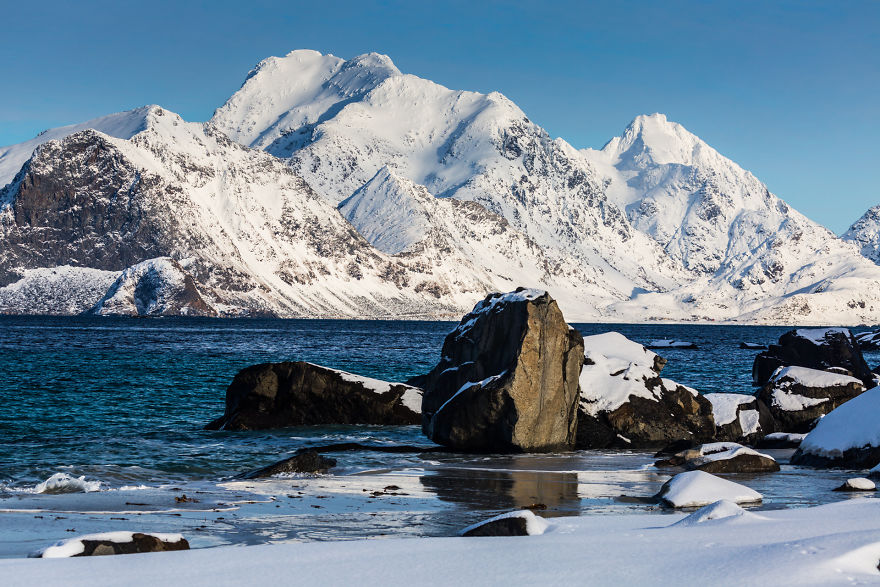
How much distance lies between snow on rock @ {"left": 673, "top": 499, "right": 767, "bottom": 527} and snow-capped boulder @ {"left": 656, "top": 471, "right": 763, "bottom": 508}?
335cm

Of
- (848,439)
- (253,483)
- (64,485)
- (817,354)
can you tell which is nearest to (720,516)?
(253,483)

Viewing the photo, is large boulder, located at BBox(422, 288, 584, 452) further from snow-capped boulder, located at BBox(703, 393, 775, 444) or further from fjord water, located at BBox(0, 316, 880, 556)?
snow-capped boulder, located at BBox(703, 393, 775, 444)

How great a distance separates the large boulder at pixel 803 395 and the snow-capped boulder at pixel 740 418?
2.44 ft

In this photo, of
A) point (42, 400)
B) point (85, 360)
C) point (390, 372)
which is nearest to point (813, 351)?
point (390, 372)

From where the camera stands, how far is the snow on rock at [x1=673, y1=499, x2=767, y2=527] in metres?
12.7

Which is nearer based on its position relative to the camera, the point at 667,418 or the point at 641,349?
the point at 667,418

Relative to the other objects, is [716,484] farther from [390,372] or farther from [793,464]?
[390,372]

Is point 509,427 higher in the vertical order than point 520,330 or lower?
lower

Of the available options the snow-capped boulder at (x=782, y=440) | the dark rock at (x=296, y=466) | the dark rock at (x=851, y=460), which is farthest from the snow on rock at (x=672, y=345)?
the dark rock at (x=296, y=466)

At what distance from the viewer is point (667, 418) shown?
31.1 meters

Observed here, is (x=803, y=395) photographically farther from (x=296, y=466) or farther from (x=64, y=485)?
(x=64, y=485)

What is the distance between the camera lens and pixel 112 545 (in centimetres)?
1131

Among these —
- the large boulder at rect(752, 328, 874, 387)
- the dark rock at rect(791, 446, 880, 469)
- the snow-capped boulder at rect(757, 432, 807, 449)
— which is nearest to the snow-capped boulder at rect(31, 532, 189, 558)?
the dark rock at rect(791, 446, 880, 469)

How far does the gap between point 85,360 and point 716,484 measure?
226 ft
